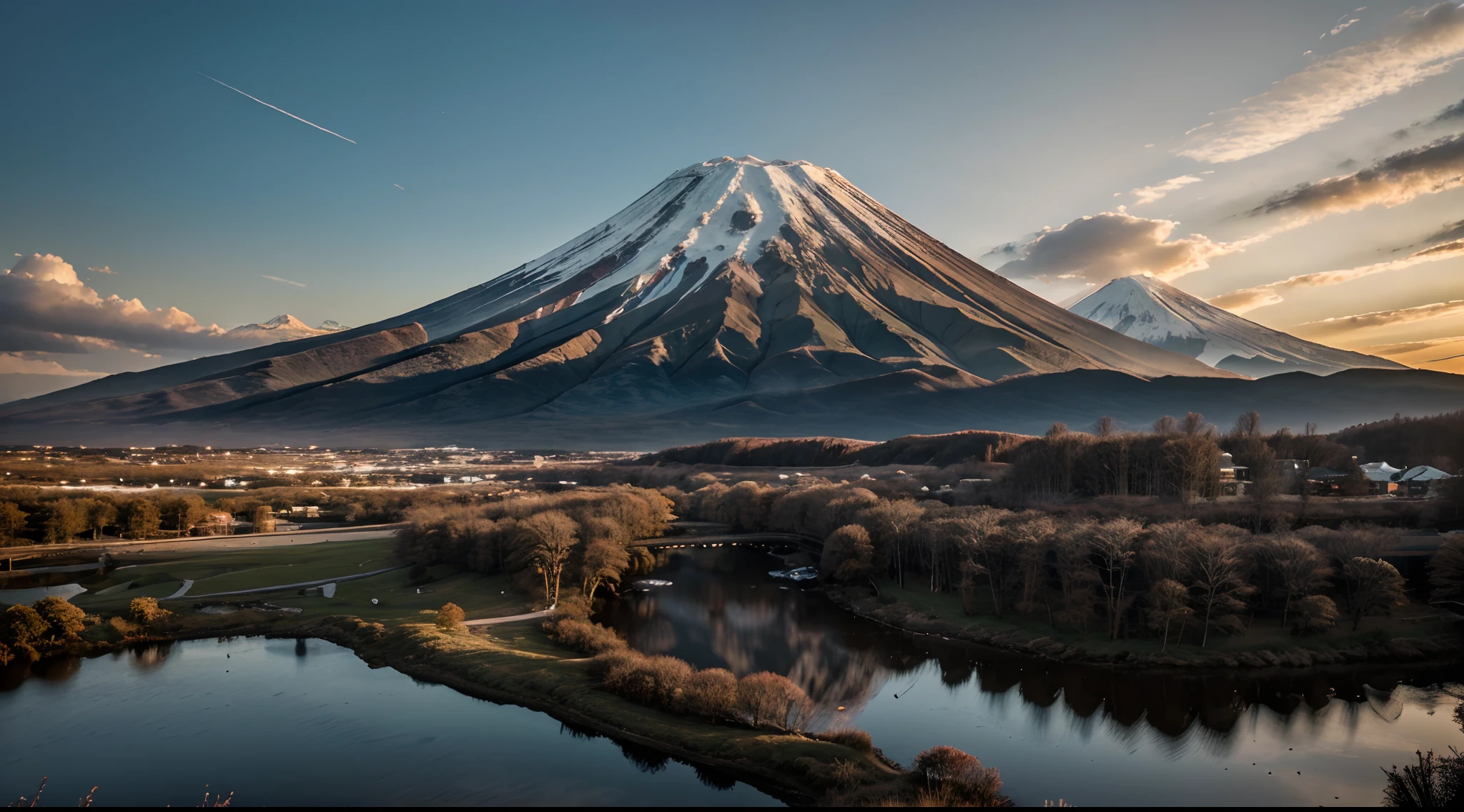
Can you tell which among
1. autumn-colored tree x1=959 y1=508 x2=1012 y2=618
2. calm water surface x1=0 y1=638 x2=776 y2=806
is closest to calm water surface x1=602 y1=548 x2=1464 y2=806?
autumn-colored tree x1=959 y1=508 x2=1012 y2=618

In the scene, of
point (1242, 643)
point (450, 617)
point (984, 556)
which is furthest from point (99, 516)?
point (1242, 643)

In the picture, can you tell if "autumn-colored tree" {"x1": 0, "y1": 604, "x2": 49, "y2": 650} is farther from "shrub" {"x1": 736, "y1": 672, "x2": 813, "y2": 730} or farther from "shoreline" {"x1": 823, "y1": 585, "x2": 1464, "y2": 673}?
"shoreline" {"x1": 823, "y1": 585, "x2": 1464, "y2": 673}

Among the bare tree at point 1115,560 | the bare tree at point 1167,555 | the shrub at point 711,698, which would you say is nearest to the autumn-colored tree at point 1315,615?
the bare tree at point 1167,555

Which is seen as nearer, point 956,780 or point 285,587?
point 956,780

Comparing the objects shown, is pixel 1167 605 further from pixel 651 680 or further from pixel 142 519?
pixel 142 519

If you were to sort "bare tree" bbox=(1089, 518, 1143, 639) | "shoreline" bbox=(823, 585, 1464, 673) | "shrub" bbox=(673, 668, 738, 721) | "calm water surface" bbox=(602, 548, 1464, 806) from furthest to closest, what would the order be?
1. "bare tree" bbox=(1089, 518, 1143, 639)
2. "shoreline" bbox=(823, 585, 1464, 673)
3. "shrub" bbox=(673, 668, 738, 721)
4. "calm water surface" bbox=(602, 548, 1464, 806)

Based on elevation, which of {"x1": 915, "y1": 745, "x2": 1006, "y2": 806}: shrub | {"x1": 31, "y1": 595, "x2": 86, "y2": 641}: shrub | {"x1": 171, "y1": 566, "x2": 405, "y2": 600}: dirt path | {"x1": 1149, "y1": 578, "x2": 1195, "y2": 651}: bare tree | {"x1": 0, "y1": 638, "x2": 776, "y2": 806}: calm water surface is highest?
{"x1": 1149, "y1": 578, "x2": 1195, "y2": 651}: bare tree

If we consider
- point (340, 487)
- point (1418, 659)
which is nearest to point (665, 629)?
point (1418, 659)

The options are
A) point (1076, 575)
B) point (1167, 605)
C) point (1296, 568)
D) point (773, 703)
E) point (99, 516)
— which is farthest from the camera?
point (99, 516)
